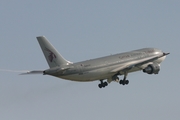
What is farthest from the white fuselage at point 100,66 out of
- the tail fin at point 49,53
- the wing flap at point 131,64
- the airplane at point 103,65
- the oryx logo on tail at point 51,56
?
the oryx logo on tail at point 51,56

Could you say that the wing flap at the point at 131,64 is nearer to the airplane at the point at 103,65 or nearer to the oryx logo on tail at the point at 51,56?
the airplane at the point at 103,65

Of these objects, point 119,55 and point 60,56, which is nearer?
point 60,56

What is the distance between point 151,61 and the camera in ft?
319

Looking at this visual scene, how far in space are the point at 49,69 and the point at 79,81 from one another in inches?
261

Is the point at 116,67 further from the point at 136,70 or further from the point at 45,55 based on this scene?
the point at 45,55

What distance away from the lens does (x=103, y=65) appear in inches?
3632

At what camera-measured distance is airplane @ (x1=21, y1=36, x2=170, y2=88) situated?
8812 cm

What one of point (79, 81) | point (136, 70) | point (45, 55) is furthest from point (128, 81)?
point (45, 55)

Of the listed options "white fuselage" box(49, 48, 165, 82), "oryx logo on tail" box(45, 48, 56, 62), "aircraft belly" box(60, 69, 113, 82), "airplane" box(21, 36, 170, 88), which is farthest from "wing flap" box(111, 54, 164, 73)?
"oryx logo on tail" box(45, 48, 56, 62)

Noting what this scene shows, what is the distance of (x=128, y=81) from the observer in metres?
97.6

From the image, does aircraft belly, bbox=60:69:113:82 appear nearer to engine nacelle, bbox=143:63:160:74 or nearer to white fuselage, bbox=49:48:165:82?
white fuselage, bbox=49:48:165:82

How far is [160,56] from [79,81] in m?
15.5

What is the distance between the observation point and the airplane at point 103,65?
8812 cm

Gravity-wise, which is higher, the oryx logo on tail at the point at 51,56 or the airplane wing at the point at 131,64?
the oryx logo on tail at the point at 51,56
